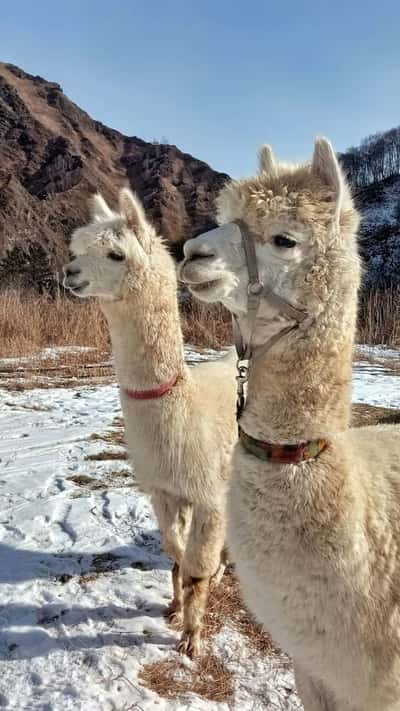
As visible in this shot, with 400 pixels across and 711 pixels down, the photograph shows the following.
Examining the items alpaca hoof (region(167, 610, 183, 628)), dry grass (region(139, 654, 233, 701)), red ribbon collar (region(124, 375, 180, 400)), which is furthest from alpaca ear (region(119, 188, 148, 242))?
dry grass (region(139, 654, 233, 701))

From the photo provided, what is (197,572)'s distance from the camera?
2.67m

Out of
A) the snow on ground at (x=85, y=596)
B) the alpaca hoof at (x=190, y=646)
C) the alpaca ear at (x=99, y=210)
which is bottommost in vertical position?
the alpaca hoof at (x=190, y=646)

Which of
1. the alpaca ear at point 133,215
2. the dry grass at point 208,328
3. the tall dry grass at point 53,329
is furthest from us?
the dry grass at point 208,328

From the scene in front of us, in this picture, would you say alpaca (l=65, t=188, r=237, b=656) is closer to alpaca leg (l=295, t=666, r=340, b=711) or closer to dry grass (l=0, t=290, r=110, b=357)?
alpaca leg (l=295, t=666, r=340, b=711)

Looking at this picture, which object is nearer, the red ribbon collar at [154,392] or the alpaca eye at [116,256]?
the red ribbon collar at [154,392]

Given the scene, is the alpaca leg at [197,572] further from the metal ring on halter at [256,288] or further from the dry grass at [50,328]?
the dry grass at [50,328]

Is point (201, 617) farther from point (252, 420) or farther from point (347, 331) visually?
point (347, 331)

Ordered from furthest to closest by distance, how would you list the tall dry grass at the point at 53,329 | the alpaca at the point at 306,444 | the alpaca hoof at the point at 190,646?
the tall dry grass at the point at 53,329, the alpaca hoof at the point at 190,646, the alpaca at the point at 306,444

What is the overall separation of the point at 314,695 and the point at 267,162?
1.75m

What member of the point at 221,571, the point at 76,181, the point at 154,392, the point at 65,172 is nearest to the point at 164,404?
the point at 154,392

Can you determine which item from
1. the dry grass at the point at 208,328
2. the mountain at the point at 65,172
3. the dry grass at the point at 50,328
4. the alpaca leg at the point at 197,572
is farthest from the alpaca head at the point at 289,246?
the mountain at the point at 65,172

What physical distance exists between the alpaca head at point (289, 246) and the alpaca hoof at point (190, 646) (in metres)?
1.90

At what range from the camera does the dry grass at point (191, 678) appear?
2.36 m

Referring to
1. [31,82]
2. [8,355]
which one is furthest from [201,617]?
[31,82]
